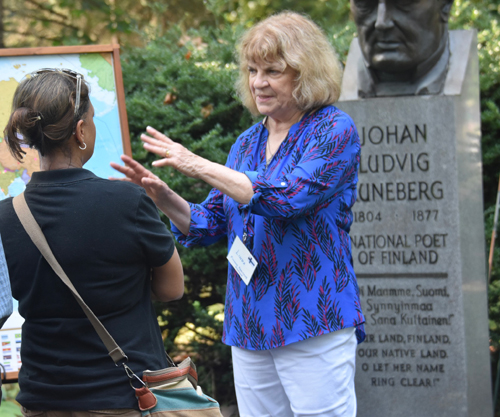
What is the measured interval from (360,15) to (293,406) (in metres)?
2.45

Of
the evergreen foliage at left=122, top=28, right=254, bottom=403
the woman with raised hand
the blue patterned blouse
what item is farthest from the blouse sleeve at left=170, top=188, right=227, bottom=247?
the evergreen foliage at left=122, top=28, right=254, bottom=403

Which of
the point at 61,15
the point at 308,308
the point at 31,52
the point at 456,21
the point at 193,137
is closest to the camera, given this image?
the point at 308,308

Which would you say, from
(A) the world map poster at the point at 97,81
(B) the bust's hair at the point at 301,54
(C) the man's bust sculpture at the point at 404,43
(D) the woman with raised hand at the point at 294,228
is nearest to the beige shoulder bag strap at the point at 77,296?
(D) the woman with raised hand at the point at 294,228

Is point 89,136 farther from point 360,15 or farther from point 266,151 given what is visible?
point 360,15

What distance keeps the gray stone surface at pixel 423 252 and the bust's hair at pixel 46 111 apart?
7.87ft

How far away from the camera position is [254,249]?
2482 millimetres

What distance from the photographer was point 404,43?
3.83 meters

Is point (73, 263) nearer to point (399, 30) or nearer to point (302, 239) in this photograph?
point (302, 239)

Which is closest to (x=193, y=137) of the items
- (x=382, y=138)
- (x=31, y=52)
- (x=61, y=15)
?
(x=382, y=138)

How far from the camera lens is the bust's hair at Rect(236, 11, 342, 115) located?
96.7 inches

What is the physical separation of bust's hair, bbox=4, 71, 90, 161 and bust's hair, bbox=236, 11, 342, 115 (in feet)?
2.84

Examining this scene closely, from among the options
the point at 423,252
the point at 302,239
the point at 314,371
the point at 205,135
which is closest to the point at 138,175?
the point at 302,239

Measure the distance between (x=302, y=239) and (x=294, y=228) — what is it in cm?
5

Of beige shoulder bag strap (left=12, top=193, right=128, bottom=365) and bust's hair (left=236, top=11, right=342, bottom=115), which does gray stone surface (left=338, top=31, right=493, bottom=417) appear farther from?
beige shoulder bag strap (left=12, top=193, right=128, bottom=365)
